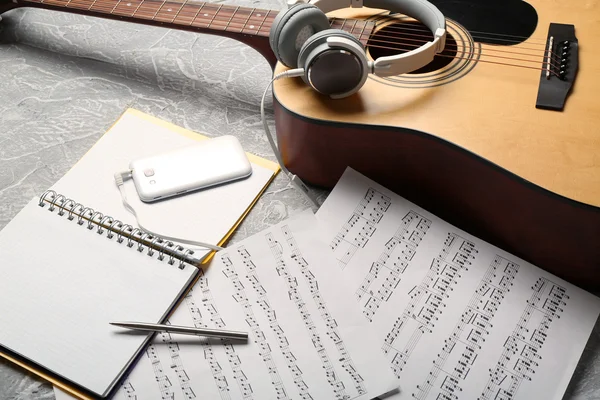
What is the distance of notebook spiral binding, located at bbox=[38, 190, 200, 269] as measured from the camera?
0.87m

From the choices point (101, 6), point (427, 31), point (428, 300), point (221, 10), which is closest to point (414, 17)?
point (427, 31)

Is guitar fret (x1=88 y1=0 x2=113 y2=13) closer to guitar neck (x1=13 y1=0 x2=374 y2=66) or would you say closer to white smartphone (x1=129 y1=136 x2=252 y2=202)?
guitar neck (x1=13 y1=0 x2=374 y2=66)

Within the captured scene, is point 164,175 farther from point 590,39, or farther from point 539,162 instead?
point 590,39

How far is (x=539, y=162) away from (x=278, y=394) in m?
0.44

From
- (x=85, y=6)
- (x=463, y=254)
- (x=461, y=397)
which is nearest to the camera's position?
(x=461, y=397)

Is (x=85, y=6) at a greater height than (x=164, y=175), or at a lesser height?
greater

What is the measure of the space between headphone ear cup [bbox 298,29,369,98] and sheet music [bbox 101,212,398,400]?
0.21m

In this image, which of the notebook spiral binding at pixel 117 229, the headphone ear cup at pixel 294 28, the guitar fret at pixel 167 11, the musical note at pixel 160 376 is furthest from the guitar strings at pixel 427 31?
the musical note at pixel 160 376

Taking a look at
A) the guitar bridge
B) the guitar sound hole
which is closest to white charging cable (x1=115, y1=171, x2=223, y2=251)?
the guitar sound hole

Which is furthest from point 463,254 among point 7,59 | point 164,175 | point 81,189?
point 7,59

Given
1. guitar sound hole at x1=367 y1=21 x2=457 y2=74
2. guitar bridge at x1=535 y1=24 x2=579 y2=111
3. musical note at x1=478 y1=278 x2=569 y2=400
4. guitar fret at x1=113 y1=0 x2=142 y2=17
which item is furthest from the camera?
guitar fret at x1=113 y1=0 x2=142 y2=17

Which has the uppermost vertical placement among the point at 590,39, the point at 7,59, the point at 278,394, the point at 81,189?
the point at 590,39

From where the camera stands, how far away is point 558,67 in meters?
0.89

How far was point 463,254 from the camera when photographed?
33.3 inches
